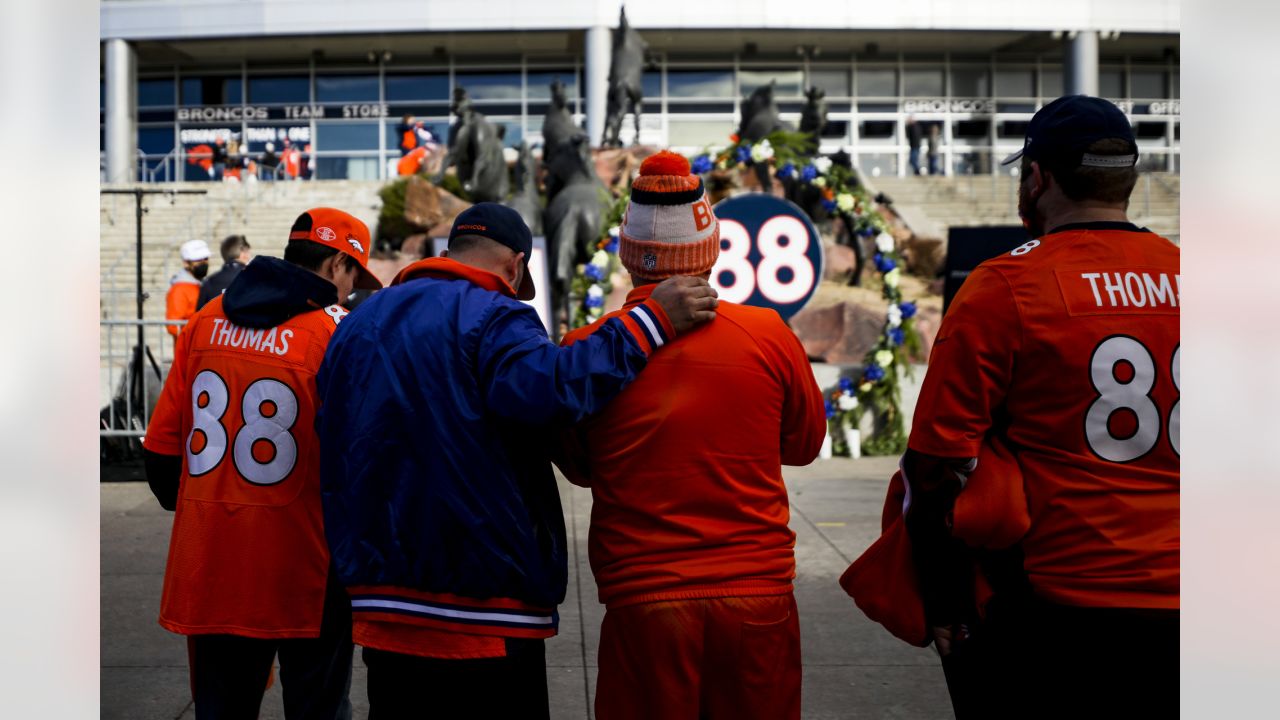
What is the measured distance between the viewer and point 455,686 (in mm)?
2422

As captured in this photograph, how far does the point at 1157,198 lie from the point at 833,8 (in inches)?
435

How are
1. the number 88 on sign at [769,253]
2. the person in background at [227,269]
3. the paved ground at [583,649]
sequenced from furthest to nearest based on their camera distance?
Result: the number 88 on sign at [769,253]
the person in background at [227,269]
the paved ground at [583,649]

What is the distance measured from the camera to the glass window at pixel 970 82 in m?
34.7

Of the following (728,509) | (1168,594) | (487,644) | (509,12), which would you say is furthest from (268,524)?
(509,12)

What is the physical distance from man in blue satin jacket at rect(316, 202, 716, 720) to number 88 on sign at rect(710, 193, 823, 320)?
8.68 m

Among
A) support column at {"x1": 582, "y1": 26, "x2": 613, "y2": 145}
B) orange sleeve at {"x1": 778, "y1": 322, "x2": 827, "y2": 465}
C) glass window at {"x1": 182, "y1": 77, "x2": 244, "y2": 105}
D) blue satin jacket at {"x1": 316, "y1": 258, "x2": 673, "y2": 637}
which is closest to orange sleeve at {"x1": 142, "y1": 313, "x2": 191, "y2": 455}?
blue satin jacket at {"x1": 316, "y1": 258, "x2": 673, "y2": 637}

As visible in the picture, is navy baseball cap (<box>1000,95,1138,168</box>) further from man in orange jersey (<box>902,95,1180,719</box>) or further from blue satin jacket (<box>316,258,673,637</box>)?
blue satin jacket (<box>316,258,673,637</box>)

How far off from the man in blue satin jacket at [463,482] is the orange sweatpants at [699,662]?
0.22m

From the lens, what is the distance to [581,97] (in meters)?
33.9

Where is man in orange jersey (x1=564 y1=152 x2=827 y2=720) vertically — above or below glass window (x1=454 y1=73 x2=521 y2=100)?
below

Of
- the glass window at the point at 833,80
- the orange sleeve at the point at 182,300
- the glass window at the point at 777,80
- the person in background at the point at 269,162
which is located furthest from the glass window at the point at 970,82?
the orange sleeve at the point at 182,300

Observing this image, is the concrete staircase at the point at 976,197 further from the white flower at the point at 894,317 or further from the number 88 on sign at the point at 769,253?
the number 88 on sign at the point at 769,253

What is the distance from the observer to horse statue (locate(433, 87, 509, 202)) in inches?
641
